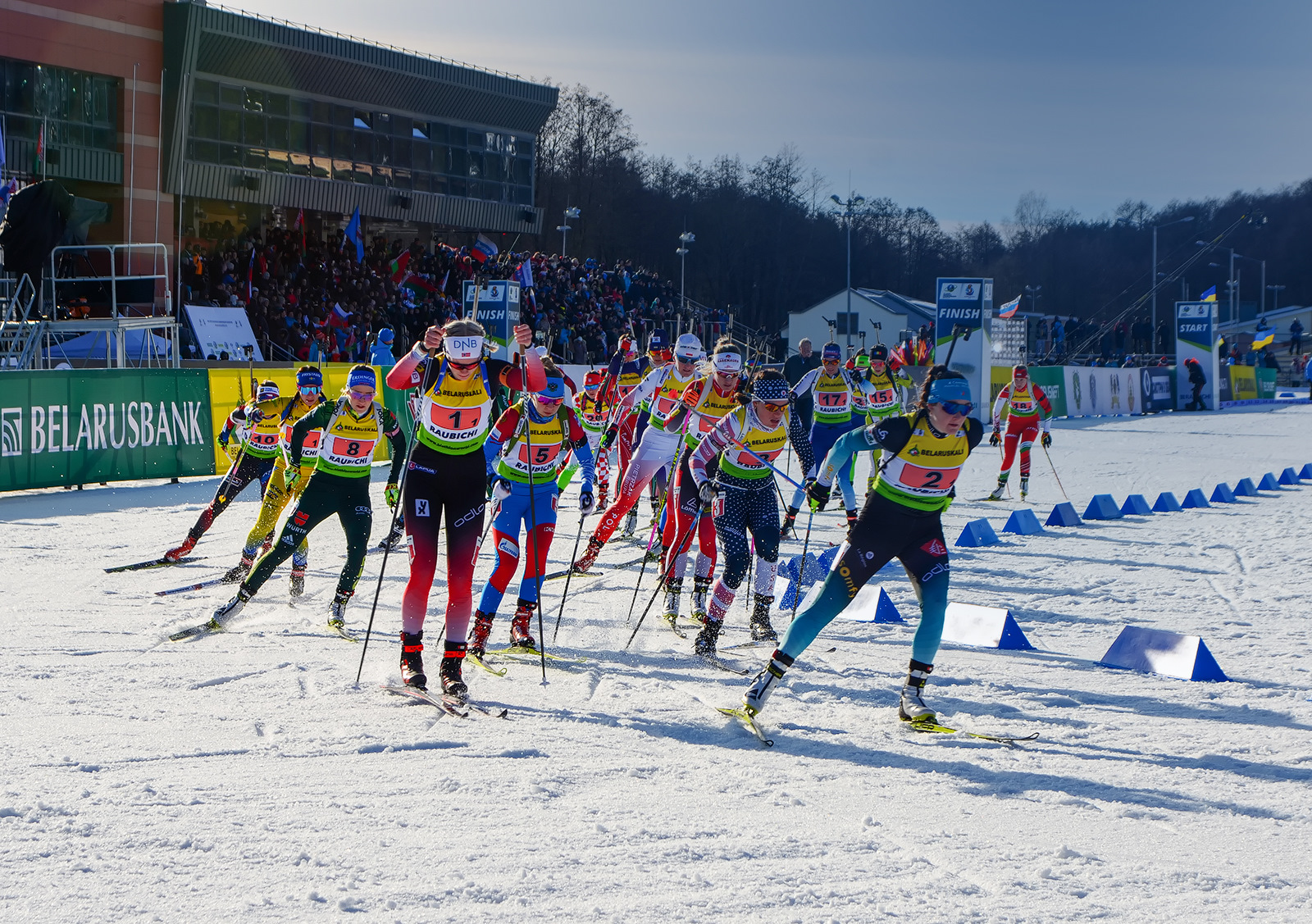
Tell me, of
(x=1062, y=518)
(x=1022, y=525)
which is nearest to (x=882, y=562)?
(x=1022, y=525)

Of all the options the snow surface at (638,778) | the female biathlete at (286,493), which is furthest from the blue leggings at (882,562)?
the female biathlete at (286,493)

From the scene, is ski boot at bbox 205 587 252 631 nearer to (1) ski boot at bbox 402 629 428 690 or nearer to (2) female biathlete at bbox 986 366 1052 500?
(1) ski boot at bbox 402 629 428 690

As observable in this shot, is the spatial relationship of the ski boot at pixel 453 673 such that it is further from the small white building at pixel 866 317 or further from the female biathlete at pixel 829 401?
the small white building at pixel 866 317

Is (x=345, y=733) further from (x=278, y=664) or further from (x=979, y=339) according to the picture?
(x=979, y=339)

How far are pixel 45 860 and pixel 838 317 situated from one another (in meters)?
51.2

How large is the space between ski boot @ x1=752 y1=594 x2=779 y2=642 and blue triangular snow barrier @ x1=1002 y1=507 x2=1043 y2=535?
629 centimetres

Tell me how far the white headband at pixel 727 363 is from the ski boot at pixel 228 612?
3710 millimetres

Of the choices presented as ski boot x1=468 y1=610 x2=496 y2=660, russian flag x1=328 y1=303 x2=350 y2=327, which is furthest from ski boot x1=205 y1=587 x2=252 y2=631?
russian flag x1=328 y1=303 x2=350 y2=327

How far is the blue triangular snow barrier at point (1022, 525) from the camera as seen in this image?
45.5ft

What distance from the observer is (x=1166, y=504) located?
16688 mm

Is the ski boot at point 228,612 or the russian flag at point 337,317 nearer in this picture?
the ski boot at point 228,612

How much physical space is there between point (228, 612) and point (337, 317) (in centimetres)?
2209

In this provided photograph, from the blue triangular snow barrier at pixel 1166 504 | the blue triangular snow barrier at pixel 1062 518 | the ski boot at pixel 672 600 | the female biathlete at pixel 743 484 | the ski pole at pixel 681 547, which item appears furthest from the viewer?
the blue triangular snow barrier at pixel 1166 504

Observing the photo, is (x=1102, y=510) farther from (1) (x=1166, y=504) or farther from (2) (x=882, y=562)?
(2) (x=882, y=562)
